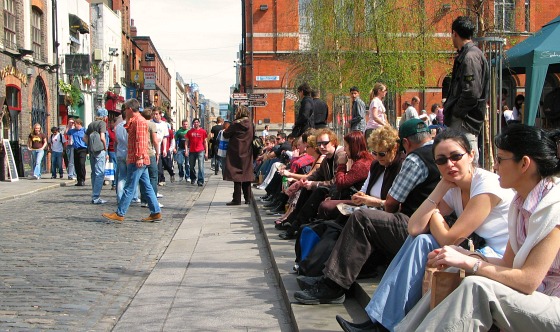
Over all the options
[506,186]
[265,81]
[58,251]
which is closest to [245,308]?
[506,186]

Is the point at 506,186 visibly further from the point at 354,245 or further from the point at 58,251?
the point at 58,251

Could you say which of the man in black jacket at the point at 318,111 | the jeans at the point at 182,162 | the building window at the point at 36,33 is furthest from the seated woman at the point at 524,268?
the building window at the point at 36,33

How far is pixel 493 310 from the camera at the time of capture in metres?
3.14

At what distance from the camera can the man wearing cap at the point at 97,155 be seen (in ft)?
45.4

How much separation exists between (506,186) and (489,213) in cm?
90

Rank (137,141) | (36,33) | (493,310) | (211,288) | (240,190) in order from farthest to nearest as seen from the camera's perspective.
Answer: (36,33) < (240,190) < (137,141) < (211,288) < (493,310)

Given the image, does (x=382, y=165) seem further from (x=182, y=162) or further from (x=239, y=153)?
(x=182, y=162)

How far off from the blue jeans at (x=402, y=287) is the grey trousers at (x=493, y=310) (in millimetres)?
873

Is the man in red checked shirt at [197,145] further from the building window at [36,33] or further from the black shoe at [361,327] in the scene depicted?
the black shoe at [361,327]

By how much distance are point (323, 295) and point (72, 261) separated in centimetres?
363

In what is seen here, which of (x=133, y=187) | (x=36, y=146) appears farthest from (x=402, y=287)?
(x=36, y=146)

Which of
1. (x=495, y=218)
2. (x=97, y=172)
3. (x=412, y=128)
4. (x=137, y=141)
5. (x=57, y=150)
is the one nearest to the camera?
(x=495, y=218)

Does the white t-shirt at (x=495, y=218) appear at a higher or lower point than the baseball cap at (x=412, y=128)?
lower

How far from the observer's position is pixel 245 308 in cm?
559
